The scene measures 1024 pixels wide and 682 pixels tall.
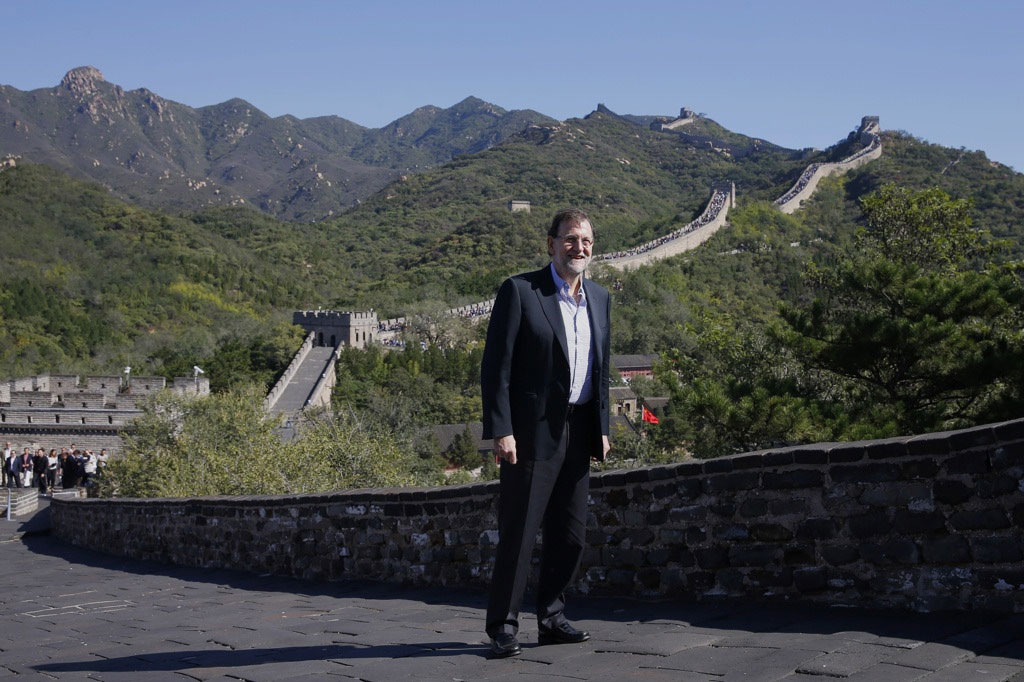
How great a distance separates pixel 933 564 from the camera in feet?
14.0

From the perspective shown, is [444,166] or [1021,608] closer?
[1021,608]

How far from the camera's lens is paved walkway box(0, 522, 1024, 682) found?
142 inches

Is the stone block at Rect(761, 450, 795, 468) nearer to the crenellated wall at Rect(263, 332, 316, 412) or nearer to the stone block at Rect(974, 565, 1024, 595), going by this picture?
the stone block at Rect(974, 565, 1024, 595)

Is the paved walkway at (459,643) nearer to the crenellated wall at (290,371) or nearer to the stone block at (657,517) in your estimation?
the stone block at (657,517)

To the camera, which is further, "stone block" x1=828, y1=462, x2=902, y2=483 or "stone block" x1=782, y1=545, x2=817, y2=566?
"stone block" x1=782, y1=545, x2=817, y2=566

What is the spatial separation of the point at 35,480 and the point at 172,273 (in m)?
60.8

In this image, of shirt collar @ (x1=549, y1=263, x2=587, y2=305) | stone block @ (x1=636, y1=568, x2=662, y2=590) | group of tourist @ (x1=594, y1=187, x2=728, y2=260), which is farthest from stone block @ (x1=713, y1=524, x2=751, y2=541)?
group of tourist @ (x1=594, y1=187, x2=728, y2=260)

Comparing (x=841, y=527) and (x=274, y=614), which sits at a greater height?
(x=841, y=527)

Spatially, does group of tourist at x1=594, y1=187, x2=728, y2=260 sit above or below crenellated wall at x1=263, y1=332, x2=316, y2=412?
above

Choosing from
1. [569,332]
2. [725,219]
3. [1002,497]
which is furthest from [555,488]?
[725,219]

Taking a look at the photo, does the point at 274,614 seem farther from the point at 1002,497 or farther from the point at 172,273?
the point at 172,273

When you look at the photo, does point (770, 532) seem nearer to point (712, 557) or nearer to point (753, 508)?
point (753, 508)

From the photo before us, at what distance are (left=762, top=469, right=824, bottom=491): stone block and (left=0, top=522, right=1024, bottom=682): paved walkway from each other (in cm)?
50

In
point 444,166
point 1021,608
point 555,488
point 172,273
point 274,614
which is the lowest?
point 274,614
